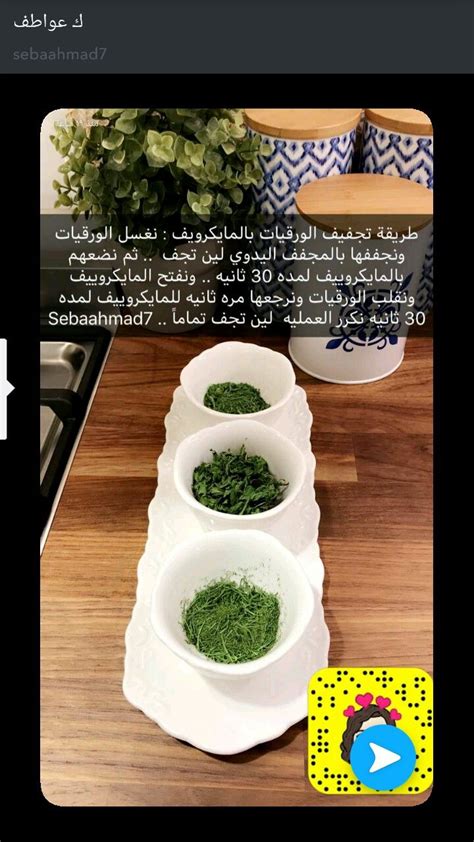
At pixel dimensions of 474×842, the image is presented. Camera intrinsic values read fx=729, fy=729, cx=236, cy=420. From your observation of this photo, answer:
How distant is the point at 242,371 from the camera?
615mm

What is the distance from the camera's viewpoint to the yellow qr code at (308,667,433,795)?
1.38 ft

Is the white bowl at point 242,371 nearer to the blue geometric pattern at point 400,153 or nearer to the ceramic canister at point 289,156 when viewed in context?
the ceramic canister at point 289,156

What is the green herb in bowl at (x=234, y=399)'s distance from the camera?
0.60m

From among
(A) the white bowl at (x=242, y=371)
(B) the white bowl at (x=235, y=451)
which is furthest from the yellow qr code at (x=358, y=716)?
(A) the white bowl at (x=242, y=371)

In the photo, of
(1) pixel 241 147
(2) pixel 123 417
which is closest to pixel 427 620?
(2) pixel 123 417

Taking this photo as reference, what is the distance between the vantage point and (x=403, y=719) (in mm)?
421

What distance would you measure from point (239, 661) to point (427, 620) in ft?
0.48

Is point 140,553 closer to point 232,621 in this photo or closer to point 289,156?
point 232,621

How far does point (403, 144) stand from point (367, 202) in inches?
3.2

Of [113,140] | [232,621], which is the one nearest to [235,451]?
[232,621]

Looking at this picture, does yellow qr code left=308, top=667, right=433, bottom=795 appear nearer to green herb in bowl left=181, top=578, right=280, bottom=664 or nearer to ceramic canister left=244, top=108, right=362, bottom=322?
green herb in bowl left=181, top=578, right=280, bottom=664

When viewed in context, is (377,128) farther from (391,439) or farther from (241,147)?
(391,439)

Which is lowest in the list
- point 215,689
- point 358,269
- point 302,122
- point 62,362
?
point 215,689
